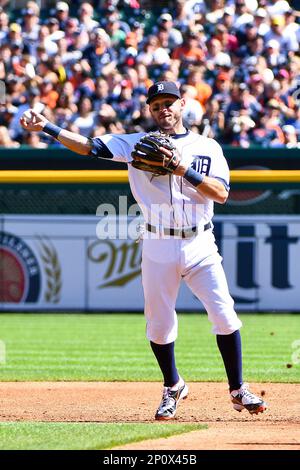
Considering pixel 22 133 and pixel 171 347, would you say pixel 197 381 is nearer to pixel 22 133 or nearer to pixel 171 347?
pixel 171 347

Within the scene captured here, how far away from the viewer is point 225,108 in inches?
551

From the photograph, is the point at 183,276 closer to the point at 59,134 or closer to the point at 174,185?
the point at 174,185

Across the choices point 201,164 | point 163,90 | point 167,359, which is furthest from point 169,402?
point 163,90

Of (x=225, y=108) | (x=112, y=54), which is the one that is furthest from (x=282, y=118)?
(x=112, y=54)

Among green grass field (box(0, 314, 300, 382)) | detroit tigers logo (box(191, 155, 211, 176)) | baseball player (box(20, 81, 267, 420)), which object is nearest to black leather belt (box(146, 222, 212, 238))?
baseball player (box(20, 81, 267, 420))

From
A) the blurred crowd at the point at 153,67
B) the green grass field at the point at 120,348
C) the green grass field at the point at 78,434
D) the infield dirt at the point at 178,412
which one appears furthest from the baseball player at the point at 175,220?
the blurred crowd at the point at 153,67

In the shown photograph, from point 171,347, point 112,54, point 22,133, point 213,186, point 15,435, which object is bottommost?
point 15,435

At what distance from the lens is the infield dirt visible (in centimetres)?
502

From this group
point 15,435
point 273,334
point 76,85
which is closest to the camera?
point 15,435

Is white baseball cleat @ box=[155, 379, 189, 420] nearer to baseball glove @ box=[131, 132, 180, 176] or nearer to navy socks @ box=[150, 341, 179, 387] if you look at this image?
navy socks @ box=[150, 341, 179, 387]

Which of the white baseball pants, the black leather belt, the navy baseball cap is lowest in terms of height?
the white baseball pants

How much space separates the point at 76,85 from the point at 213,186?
9.95 meters

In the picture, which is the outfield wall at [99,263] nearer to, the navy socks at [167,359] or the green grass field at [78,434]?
the navy socks at [167,359]

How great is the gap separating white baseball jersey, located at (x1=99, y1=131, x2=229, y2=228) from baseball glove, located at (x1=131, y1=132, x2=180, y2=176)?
16cm
